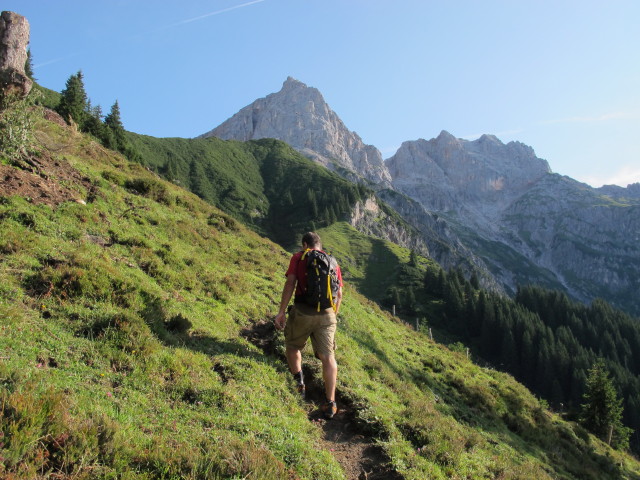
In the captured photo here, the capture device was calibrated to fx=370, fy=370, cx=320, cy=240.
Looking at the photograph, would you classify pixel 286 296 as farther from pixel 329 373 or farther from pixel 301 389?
pixel 301 389

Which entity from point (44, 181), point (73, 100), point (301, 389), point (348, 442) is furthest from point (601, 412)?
point (73, 100)

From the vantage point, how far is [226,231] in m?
24.3

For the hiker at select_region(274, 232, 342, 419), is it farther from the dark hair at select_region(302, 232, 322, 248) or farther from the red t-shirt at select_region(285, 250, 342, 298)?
the dark hair at select_region(302, 232, 322, 248)

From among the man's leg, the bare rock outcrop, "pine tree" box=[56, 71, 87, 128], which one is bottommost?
the man's leg

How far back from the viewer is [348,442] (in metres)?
7.79

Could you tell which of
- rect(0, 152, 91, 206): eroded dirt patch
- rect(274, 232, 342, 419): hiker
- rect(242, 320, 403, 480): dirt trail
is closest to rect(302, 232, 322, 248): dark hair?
rect(274, 232, 342, 419): hiker

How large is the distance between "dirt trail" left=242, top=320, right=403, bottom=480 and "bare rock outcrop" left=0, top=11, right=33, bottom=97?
607 inches

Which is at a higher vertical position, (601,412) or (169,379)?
(169,379)

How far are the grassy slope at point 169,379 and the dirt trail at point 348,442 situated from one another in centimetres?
23

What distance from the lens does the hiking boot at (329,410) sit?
27.2 ft

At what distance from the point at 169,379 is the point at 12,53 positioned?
54.0ft

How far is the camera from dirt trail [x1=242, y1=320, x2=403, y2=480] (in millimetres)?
6936

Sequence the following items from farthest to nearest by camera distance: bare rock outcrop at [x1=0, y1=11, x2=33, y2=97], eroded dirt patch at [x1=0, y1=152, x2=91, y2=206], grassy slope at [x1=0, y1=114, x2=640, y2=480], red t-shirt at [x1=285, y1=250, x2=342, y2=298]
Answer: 1. bare rock outcrop at [x1=0, y1=11, x2=33, y2=97]
2. eroded dirt patch at [x1=0, y1=152, x2=91, y2=206]
3. red t-shirt at [x1=285, y1=250, x2=342, y2=298]
4. grassy slope at [x1=0, y1=114, x2=640, y2=480]

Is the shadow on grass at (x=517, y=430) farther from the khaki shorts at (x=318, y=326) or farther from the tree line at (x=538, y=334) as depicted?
the tree line at (x=538, y=334)
